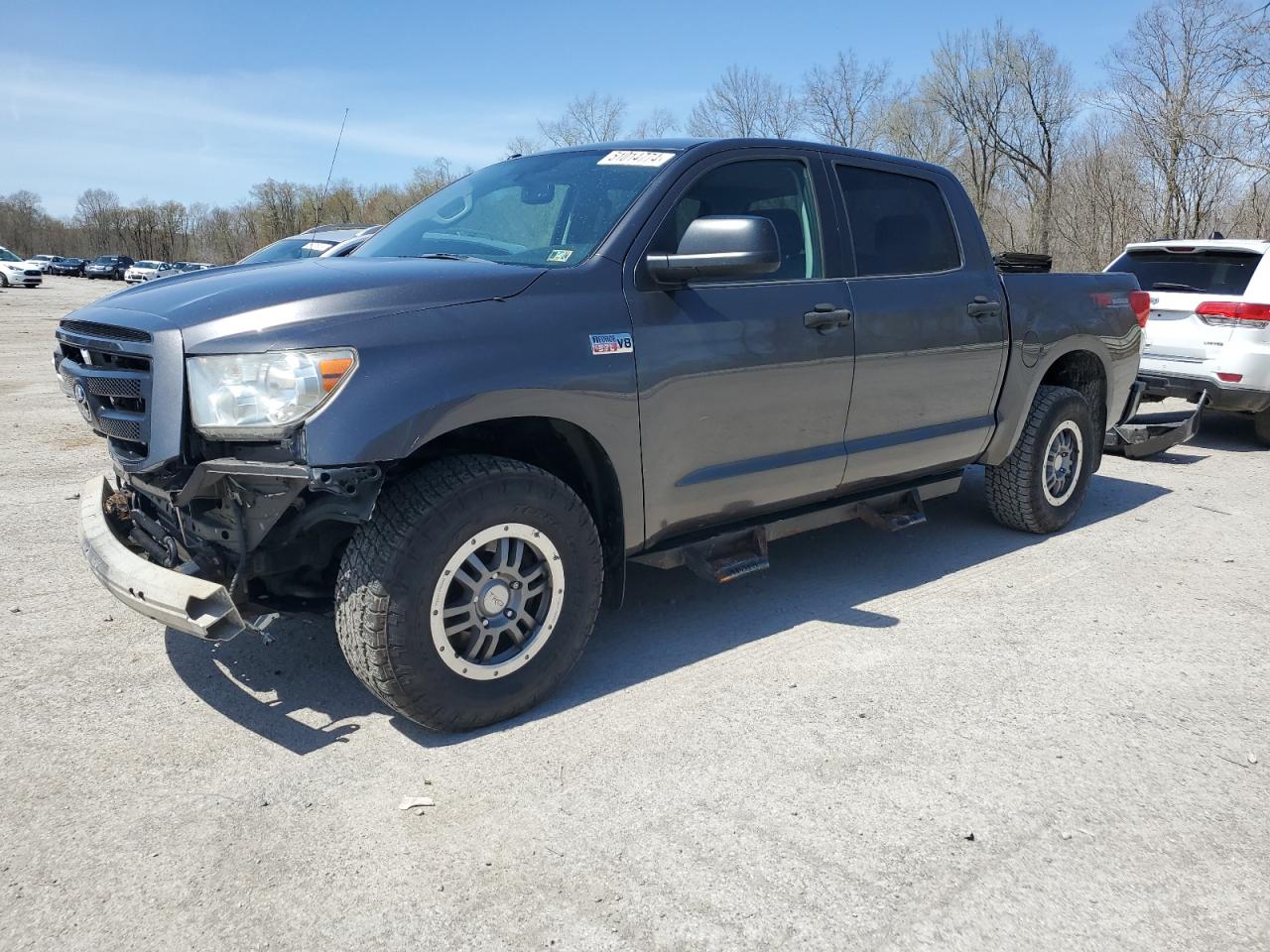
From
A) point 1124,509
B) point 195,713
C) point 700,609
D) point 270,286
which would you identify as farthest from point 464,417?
point 1124,509

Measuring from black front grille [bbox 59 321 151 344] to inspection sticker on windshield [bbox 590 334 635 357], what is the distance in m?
1.40

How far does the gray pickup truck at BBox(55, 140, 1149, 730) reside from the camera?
2.89 metres

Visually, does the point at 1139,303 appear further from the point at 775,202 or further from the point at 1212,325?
the point at 775,202

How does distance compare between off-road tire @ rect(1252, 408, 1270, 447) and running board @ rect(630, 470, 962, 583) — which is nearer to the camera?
running board @ rect(630, 470, 962, 583)

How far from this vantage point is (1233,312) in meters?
8.09

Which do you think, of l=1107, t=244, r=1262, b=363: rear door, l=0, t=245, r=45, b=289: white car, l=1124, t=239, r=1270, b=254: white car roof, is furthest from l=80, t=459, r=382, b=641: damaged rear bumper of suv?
l=0, t=245, r=45, b=289: white car

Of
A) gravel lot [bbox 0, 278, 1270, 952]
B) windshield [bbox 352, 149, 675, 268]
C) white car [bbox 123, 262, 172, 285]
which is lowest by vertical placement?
gravel lot [bbox 0, 278, 1270, 952]

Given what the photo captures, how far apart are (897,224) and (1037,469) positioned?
1720mm

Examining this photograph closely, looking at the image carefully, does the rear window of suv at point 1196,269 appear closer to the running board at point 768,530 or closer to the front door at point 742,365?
the running board at point 768,530

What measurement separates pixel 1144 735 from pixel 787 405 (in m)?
1.75

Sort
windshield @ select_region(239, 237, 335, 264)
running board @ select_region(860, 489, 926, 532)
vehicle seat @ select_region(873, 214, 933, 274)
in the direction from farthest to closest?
windshield @ select_region(239, 237, 335, 264) → running board @ select_region(860, 489, 926, 532) → vehicle seat @ select_region(873, 214, 933, 274)

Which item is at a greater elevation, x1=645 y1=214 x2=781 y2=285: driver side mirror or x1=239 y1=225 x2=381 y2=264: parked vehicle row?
x1=239 y1=225 x2=381 y2=264: parked vehicle row

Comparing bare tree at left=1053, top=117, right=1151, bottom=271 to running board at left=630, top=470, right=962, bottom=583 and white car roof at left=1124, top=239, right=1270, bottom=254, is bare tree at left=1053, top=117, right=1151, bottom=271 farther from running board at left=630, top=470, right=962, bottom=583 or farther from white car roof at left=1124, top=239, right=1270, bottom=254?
running board at left=630, top=470, right=962, bottom=583

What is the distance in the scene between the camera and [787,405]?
4.02 m
